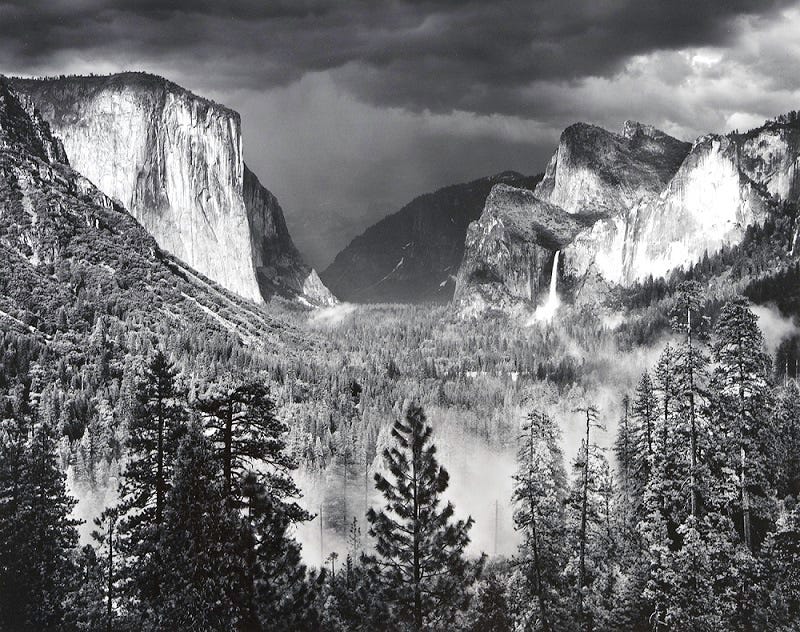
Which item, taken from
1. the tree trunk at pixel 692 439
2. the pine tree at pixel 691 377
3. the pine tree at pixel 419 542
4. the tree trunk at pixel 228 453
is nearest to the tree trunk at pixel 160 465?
the tree trunk at pixel 228 453

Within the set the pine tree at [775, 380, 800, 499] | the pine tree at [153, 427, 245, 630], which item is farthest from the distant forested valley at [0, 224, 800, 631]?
the pine tree at [775, 380, 800, 499]

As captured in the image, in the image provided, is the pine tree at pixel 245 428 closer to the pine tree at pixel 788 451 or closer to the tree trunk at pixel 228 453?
the tree trunk at pixel 228 453

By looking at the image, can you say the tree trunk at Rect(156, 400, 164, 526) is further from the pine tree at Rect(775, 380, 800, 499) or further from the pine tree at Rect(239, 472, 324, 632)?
the pine tree at Rect(775, 380, 800, 499)

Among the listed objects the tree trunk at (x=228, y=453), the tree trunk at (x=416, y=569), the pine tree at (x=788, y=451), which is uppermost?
the pine tree at (x=788, y=451)

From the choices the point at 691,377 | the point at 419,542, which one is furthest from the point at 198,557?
the point at 691,377

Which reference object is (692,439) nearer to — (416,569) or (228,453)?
(416,569)

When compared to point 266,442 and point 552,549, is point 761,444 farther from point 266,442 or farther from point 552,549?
point 266,442
